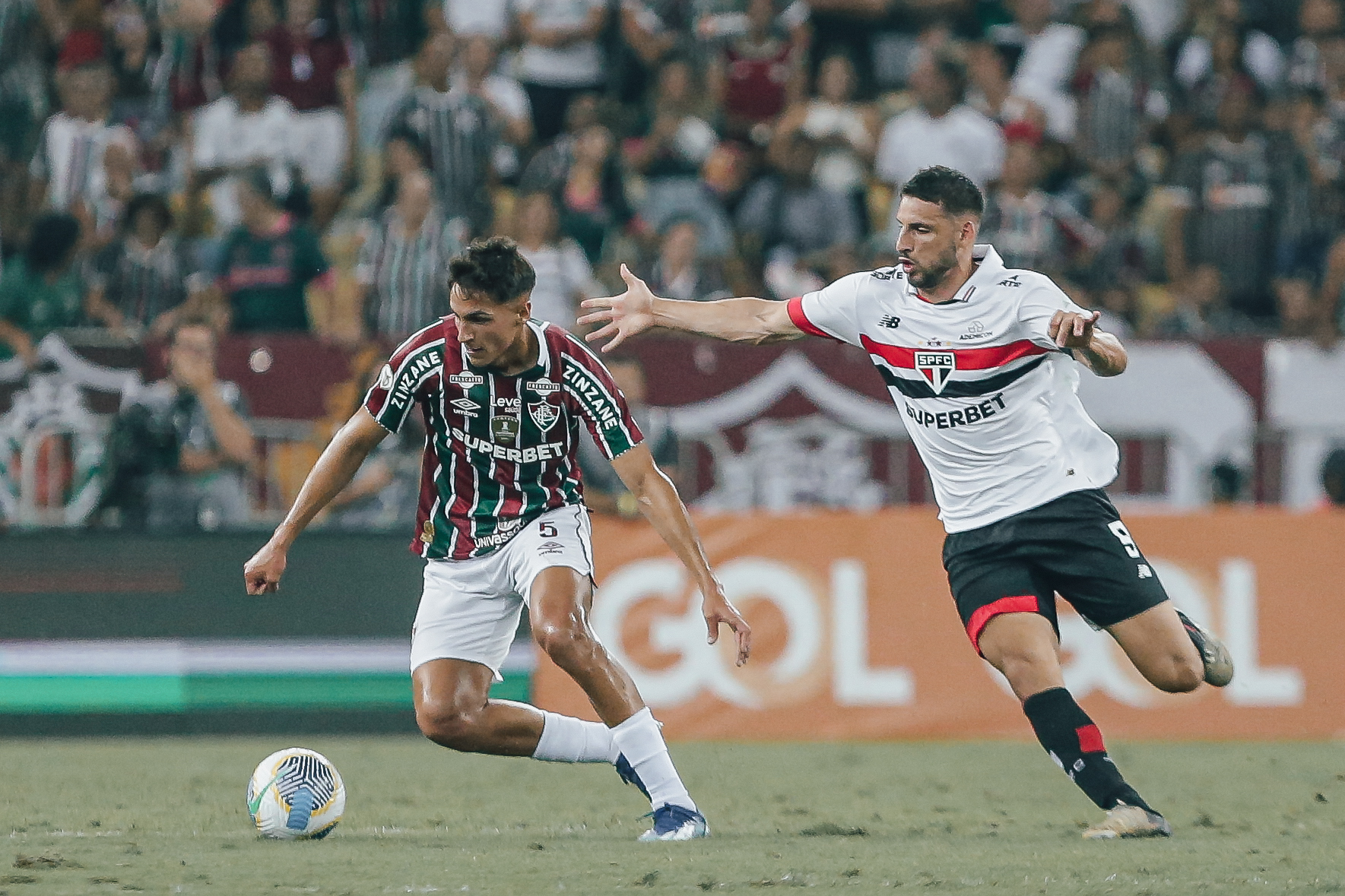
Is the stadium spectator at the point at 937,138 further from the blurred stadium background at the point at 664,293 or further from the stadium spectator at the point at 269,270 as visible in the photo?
the stadium spectator at the point at 269,270

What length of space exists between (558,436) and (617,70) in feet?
29.9

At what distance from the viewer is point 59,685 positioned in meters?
11.1

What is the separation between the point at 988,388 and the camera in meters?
6.98

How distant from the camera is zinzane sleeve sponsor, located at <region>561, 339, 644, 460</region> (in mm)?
6879

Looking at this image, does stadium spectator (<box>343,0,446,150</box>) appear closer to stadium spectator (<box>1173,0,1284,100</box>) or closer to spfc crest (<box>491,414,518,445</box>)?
stadium spectator (<box>1173,0,1284,100</box>)

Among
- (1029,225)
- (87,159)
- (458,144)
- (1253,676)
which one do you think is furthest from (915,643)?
(87,159)

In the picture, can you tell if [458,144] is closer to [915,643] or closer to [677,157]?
[677,157]

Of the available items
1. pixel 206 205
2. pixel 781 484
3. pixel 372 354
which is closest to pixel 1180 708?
pixel 781 484

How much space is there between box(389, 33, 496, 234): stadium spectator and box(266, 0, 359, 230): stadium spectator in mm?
845

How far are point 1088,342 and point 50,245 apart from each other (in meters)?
9.28

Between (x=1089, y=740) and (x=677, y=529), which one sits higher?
(x=677, y=529)

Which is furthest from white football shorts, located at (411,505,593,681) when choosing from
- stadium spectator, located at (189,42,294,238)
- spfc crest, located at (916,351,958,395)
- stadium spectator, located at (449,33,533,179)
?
stadium spectator, located at (189,42,294,238)

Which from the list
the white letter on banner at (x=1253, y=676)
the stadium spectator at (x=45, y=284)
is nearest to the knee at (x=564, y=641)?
the white letter on banner at (x=1253, y=676)

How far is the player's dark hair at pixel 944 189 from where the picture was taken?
6.84 m
